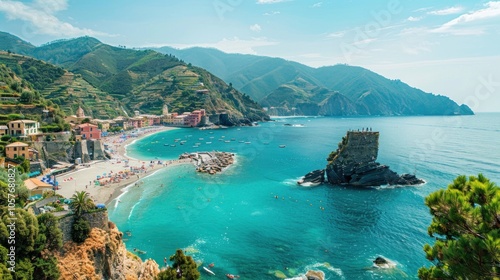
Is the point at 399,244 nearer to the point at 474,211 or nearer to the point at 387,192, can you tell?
the point at 387,192

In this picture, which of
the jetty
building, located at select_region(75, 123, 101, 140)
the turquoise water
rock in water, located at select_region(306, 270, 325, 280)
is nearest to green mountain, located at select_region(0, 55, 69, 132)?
building, located at select_region(75, 123, 101, 140)

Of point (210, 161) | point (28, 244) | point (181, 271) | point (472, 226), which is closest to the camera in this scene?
point (472, 226)

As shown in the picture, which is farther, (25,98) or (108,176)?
(25,98)

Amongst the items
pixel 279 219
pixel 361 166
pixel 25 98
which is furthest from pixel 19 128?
pixel 361 166

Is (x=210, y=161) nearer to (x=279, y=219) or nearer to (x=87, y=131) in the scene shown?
(x=87, y=131)

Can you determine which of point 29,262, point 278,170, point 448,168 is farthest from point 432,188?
point 29,262

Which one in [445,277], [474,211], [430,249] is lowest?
[445,277]
